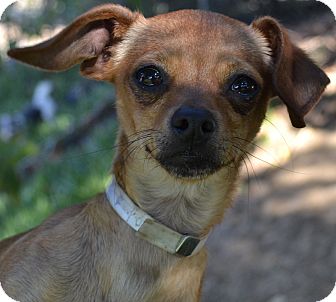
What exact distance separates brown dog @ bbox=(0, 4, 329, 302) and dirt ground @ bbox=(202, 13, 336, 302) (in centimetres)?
226

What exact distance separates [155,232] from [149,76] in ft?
2.19

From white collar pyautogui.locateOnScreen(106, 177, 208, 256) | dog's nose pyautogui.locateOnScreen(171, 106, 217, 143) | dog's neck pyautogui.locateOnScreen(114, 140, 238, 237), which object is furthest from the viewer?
dog's neck pyautogui.locateOnScreen(114, 140, 238, 237)

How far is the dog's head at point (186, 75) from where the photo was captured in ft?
9.47

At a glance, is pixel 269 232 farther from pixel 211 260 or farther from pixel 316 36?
pixel 316 36

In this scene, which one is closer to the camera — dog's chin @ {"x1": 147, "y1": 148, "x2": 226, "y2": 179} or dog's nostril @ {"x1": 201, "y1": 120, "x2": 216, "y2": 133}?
dog's nostril @ {"x1": 201, "y1": 120, "x2": 216, "y2": 133}

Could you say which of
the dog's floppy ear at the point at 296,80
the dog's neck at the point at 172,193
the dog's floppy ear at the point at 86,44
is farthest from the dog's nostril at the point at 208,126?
the dog's floppy ear at the point at 86,44

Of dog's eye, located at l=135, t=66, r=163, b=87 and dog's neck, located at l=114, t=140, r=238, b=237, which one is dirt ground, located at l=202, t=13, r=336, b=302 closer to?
dog's neck, located at l=114, t=140, r=238, b=237

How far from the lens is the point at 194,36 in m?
3.07

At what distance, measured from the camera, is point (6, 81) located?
9727mm

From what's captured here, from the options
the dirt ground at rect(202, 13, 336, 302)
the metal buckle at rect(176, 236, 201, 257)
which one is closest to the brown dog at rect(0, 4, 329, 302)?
the metal buckle at rect(176, 236, 201, 257)

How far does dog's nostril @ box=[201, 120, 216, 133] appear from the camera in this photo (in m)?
2.79

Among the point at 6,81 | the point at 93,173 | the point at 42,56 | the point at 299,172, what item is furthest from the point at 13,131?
the point at 42,56

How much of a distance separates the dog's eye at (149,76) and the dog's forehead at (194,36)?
10 cm

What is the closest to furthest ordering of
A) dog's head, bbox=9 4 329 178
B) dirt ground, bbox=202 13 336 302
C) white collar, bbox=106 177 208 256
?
dog's head, bbox=9 4 329 178
white collar, bbox=106 177 208 256
dirt ground, bbox=202 13 336 302
